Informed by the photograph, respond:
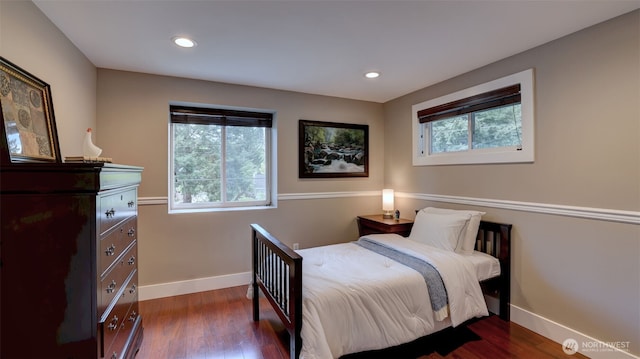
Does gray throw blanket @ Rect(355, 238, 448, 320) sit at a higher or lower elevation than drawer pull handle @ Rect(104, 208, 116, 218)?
lower

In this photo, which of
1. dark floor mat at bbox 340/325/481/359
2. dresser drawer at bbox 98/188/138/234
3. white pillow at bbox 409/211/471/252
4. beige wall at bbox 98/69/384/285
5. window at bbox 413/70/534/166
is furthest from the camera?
beige wall at bbox 98/69/384/285

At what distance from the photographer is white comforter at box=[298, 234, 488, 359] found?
1683 millimetres

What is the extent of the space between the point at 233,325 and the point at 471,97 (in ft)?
10.1

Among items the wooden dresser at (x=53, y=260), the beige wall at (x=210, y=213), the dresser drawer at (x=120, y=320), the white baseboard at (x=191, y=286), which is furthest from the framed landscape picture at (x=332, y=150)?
the wooden dresser at (x=53, y=260)

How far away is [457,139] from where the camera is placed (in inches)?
121

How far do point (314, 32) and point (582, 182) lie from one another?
7.29 ft

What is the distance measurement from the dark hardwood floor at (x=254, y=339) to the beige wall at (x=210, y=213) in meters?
0.54

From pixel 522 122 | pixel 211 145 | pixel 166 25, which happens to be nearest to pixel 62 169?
pixel 166 25

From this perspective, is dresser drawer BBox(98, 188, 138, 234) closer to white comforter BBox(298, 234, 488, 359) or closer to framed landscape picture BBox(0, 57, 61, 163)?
framed landscape picture BBox(0, 57, 61, 163)

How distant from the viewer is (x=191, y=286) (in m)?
3.02

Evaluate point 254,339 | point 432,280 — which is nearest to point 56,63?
point 254,339

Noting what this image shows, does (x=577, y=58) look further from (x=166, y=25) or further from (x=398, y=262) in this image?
(x=166, y=25)

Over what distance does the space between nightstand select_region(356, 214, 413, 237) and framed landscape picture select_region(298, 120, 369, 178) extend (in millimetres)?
635
